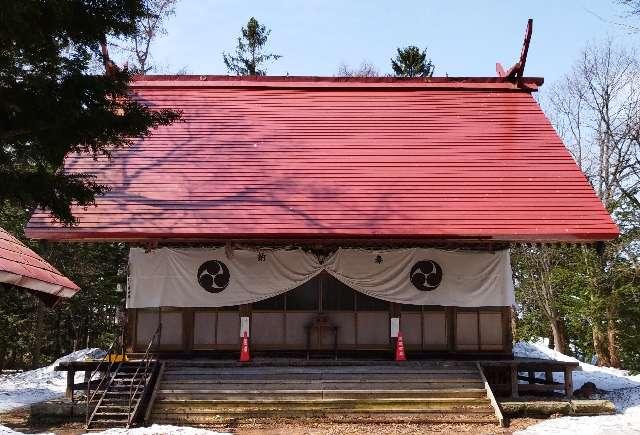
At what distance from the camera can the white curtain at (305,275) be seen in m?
12.1

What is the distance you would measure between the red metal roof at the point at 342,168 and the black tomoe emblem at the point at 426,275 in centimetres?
101

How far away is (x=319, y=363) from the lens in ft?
38.2

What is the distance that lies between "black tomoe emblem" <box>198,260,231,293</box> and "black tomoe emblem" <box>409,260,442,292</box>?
3907mm

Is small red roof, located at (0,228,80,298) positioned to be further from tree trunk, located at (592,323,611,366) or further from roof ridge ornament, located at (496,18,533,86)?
tree trunk, located at (592,323,611,366)

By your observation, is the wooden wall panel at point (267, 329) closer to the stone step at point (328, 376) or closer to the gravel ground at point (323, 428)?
the stone step at point (328, 376)

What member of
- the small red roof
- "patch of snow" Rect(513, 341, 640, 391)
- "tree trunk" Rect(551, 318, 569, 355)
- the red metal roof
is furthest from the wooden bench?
"tree trunk" Rect(551, 318, 569, 355)

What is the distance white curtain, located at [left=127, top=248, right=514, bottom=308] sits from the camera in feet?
39.8

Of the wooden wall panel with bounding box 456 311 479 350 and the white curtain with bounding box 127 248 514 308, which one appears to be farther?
the wooden wall panel with bounding box 456 311 479 350

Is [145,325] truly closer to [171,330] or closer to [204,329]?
[171,330]

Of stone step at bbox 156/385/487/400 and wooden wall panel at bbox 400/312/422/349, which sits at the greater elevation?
wooden wall panel at bbox 400/312/422/349

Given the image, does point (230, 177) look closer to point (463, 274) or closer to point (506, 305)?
point (463, 274)

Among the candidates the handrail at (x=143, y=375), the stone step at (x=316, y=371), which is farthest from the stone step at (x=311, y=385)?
the handrail at (x=143, y=375)

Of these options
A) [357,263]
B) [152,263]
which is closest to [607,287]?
[357,263]

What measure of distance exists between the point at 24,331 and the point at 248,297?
590 inches
